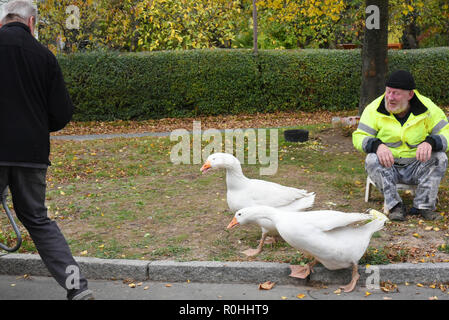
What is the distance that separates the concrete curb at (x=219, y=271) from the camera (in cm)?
445

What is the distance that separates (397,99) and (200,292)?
3.11m

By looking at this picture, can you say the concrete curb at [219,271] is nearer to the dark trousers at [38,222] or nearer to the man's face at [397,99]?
the dark trousers at [38,222]

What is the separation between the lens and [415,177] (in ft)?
19.4

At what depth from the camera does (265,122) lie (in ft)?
50.0

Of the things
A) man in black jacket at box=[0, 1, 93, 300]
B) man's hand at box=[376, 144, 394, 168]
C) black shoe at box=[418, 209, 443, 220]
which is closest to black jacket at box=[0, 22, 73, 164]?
man in black jacket at box=[0, 1, 93, 300]

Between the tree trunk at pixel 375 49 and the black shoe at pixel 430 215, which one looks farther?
the tree trunk at pixel 375 49

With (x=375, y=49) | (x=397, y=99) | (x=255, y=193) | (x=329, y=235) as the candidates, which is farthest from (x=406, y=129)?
(x=375, y=49)

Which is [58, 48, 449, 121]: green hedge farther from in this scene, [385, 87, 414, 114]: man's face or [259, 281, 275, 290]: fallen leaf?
[259, 281, 275, 290]: fallen leaf

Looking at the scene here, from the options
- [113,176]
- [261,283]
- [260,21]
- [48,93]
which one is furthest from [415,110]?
[260,21]

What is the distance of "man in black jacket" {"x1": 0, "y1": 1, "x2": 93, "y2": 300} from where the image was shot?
3.81 metres

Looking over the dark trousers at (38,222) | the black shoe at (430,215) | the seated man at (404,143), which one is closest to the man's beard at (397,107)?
the seated man at (404,143)

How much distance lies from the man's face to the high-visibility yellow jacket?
80 millimetres

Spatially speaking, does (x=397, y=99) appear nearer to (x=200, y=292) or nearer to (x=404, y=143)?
(x=404, y=143)

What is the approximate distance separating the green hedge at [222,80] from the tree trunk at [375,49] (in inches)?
253
